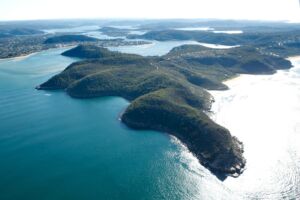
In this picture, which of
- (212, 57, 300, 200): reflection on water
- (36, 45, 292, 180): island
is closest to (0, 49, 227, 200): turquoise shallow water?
(36, 45, 292, 180): island

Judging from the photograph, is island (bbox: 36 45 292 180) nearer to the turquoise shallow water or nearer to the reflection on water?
the turquoise shallow water

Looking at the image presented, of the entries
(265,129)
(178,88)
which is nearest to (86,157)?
(265,129)

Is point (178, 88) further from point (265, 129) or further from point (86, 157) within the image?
point (86, 157)

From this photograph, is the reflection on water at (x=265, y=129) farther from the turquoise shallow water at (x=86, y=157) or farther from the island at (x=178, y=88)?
the turquoise shallow water at (x=86, y=157)

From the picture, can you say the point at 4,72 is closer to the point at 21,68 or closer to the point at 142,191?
the point at 21,68

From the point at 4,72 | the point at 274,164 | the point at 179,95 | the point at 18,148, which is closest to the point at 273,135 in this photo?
the point at 274,164

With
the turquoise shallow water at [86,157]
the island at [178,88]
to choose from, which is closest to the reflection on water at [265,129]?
the island at [178,88]
